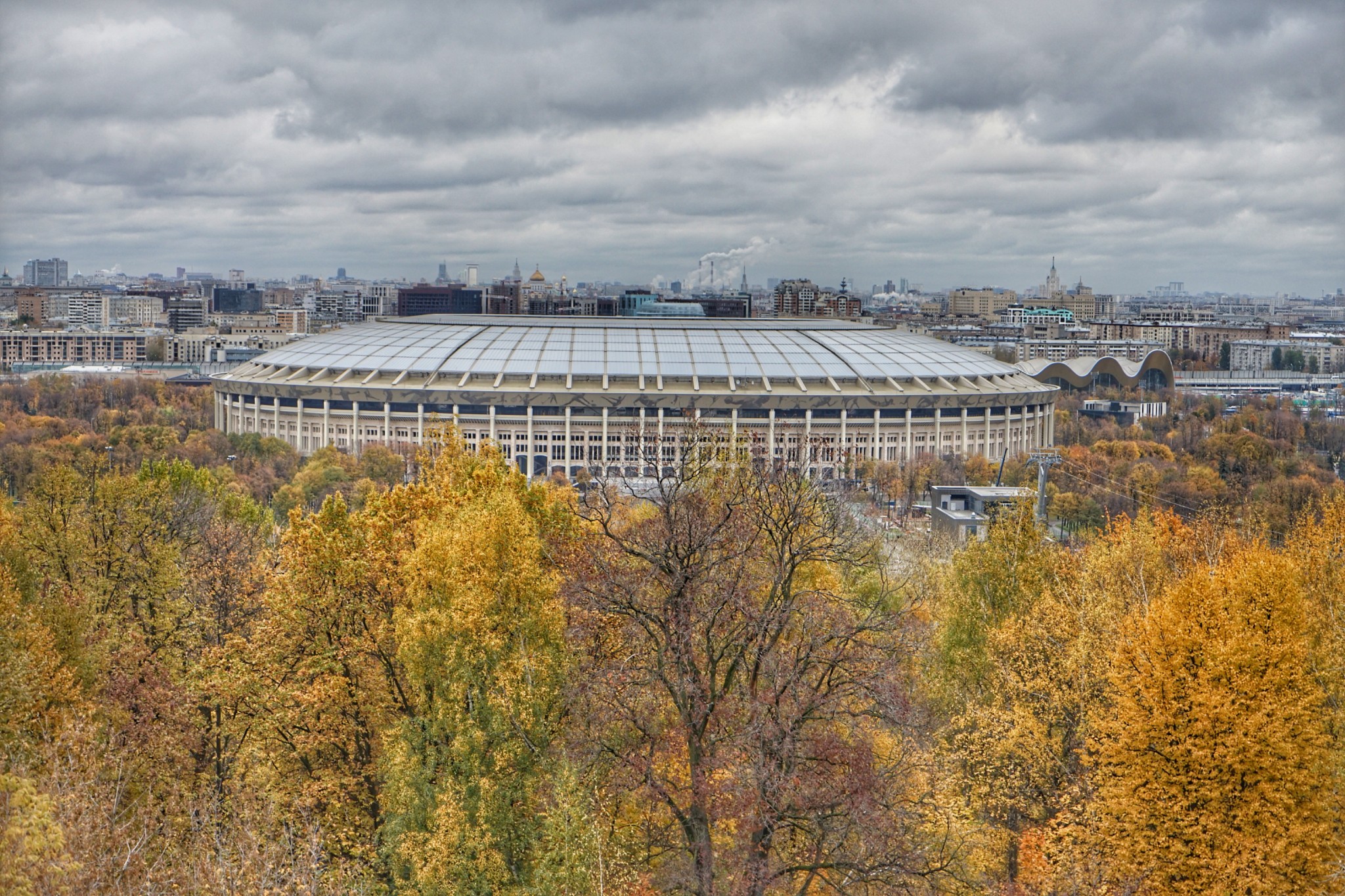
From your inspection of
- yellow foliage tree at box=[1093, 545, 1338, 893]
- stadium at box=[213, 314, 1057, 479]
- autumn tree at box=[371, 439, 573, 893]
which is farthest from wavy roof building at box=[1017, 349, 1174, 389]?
autumn tree at box=[371, 439, 573, 893]

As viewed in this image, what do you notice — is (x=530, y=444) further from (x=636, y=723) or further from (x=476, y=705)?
(x=636, y=723)

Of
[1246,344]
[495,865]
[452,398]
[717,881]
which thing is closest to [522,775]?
[495,865]

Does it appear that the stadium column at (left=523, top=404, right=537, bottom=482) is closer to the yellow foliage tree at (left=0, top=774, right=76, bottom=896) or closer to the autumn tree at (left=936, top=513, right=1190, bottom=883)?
the autumn tree at (left=936, top=513, right=1190, bottom=883)

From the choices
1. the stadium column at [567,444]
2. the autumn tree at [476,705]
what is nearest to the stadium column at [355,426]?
the stadium column at [567,444]

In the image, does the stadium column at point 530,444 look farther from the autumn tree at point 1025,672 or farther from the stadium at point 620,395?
the autumn tree at point 1025,672

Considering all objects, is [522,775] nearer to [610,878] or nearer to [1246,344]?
[610,878]

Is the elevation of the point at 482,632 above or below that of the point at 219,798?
above
